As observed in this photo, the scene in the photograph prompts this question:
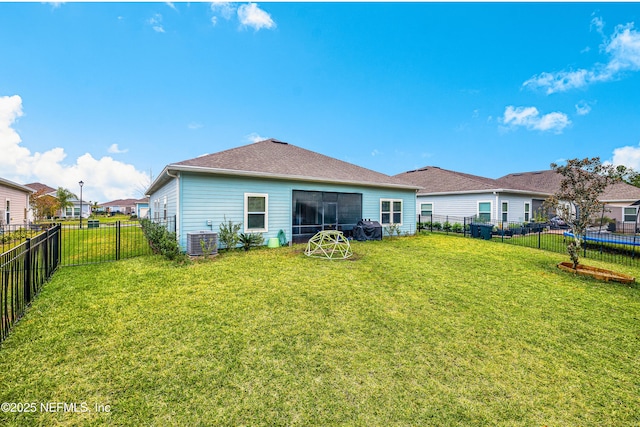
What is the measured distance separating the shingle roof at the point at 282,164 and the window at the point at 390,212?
1.05 m

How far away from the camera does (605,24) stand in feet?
45.0

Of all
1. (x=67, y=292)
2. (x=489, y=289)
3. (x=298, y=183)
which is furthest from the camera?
(x=298, y=183)

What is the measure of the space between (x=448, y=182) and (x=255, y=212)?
54.1ft

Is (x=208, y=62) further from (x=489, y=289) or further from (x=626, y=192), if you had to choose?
(x=626, y=192)

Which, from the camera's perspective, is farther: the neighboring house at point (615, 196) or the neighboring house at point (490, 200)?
the neighboring house at point (615, 196)

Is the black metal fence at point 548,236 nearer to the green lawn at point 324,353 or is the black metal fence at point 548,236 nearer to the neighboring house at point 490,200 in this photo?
the neighboring house at point 490,200

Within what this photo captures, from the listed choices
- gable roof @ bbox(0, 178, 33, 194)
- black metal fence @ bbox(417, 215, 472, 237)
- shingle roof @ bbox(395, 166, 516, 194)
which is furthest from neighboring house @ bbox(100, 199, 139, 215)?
black metal fence @ bbox(417, 215, 472, 237)

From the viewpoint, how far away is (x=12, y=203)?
1819cm

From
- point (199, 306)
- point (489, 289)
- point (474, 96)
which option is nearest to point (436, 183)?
point (474, 96)

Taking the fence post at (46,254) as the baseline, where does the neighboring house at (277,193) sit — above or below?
above

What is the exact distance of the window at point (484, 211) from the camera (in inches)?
675

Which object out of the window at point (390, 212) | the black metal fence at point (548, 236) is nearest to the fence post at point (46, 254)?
the window at point (390, 212)

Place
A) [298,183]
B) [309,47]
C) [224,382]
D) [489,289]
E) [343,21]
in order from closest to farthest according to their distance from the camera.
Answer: [224,382], [489,289], [298,183], [343,21], [309,47]

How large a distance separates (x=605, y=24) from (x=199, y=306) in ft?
75.7
